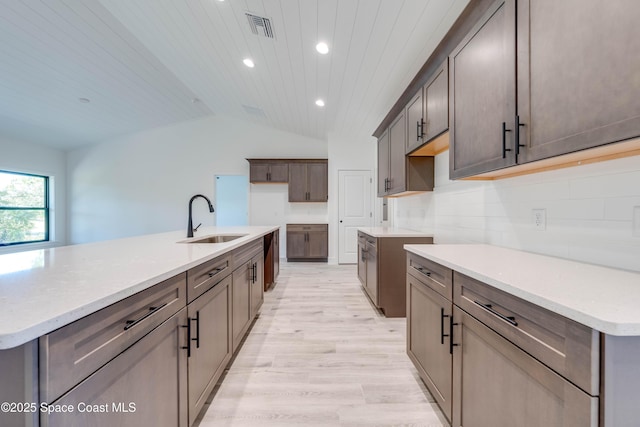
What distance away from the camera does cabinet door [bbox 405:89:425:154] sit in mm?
2217

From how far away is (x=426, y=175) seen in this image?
2.71 meters

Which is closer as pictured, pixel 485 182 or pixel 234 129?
pixel 485 182

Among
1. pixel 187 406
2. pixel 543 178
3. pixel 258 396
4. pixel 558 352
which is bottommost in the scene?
pixel 258 396

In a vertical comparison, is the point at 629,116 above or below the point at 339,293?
above

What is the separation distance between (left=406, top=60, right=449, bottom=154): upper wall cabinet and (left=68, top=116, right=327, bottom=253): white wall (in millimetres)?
4063

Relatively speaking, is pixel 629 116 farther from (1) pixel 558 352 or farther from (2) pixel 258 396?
(2) pixel 258 396

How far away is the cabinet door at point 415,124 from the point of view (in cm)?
222

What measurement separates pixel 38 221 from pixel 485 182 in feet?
28.6

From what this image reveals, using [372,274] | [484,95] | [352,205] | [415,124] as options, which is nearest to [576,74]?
[484,95]

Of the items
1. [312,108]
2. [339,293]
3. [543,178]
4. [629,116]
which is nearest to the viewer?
[629,116]

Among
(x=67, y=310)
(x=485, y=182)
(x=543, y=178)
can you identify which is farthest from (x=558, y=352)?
(x=485, y=182)

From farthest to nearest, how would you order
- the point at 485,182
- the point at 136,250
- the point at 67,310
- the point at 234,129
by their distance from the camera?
the point at 234,129 < the point at 485,182 < the point at 136,250 < the point at 67,310

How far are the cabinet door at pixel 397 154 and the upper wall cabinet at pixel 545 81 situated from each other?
1076 mm

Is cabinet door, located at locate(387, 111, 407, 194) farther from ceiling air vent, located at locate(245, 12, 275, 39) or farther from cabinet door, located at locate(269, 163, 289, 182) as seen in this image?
cabinet door, located at locate(269, 163, 289, 182)
